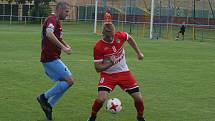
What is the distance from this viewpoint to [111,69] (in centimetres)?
888

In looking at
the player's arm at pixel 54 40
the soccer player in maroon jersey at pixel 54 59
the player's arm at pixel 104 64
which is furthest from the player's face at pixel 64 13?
the player's arm at pixel 104 64

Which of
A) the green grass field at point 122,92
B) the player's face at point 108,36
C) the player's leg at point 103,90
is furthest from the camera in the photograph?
the green grass field at point 122,92

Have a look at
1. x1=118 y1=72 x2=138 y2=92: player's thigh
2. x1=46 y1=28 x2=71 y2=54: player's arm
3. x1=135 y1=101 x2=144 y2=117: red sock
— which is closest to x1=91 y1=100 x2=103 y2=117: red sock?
x1=118 y1=72 x2=138 y2=92: player's thigh

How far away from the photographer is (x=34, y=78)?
15.0 metres

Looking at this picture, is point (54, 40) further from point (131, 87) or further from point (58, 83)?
point (131, 87)

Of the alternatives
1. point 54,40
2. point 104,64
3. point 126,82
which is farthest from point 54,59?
point 126,82

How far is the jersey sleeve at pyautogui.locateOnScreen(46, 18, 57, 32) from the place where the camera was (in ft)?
29.2

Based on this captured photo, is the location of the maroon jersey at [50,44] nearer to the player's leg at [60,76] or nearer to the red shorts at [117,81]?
the player's leg at [60,76]

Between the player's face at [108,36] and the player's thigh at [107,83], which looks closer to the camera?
the player's face at [108,36]

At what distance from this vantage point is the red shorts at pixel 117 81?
8.80 m

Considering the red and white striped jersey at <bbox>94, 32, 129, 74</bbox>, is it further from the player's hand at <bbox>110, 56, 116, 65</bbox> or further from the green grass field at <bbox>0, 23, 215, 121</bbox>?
the green grass field at <bbox>0, 23, 215, 121</bbox>

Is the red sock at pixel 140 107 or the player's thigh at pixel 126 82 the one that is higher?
the player's thigh at pixel 126 82

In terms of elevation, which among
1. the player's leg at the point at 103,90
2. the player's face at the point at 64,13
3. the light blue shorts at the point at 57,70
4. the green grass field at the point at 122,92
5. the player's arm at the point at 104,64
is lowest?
the green grass field at the point at 122,92

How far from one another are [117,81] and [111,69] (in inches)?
8.9
